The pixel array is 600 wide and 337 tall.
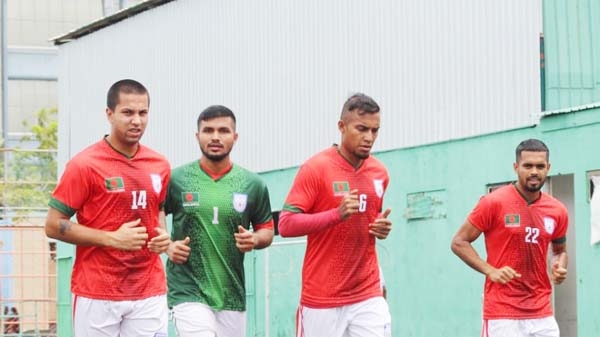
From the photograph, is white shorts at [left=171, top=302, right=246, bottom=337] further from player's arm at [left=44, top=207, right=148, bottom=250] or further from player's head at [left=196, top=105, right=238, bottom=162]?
player's head at [left=196, top=105, right=238, bottom=162]

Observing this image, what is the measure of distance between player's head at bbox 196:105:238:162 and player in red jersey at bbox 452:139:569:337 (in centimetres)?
241

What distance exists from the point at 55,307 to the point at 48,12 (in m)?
22.3

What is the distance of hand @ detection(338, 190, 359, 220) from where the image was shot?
12.1 metres

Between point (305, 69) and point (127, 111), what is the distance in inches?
727

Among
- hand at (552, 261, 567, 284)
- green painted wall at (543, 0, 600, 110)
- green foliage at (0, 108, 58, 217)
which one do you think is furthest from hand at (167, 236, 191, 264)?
green foliage at (0, 108, 58, 217)

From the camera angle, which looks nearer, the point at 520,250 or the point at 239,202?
the point at 239,202

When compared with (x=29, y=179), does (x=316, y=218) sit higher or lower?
lower

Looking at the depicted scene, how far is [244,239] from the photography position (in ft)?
40.7

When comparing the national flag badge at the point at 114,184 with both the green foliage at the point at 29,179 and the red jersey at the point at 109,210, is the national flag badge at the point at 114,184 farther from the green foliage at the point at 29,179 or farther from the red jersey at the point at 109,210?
the green foliage at the point at 29,179

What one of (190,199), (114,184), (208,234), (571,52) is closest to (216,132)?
(190,199)

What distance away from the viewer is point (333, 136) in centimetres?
2944

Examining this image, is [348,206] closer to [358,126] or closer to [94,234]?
[358,126]

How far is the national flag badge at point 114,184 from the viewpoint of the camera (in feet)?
39.0

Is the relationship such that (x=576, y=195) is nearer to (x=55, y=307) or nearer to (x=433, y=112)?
(x=433, y=112)
